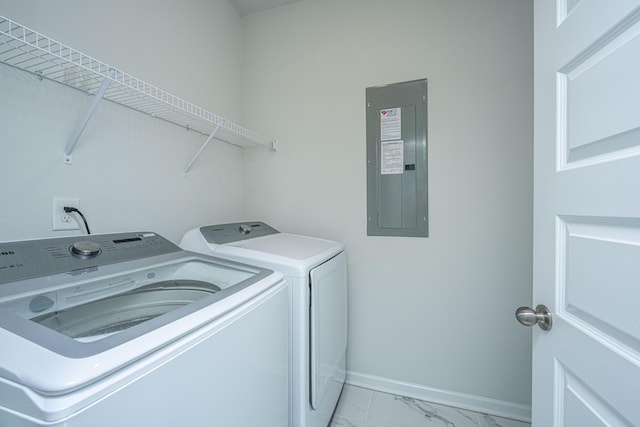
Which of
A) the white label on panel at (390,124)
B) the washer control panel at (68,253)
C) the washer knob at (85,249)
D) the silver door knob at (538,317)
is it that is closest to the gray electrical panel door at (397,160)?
the white label on panel at (390,124)

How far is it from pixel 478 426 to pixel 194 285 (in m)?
1.92

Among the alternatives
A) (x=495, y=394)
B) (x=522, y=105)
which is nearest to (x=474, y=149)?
(x=522, y=105)

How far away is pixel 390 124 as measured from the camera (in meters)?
1.93

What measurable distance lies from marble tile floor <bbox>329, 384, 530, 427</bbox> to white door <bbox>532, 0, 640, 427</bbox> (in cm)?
97

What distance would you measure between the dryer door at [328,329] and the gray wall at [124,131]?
3.33 feet

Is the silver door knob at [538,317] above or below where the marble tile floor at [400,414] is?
above

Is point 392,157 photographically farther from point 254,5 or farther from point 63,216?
point 63,216

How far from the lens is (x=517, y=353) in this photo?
1.70 metres

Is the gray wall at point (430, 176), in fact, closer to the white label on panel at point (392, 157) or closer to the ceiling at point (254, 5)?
the ceiling at point (254, 5)

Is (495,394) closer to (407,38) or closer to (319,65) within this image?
(407,38)

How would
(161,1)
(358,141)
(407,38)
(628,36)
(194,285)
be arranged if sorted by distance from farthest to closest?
1. (358,141)
2. (407,38)
3. (161,1)
4. (194,285)
5. (628,36)

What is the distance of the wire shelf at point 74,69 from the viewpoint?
0.91 m

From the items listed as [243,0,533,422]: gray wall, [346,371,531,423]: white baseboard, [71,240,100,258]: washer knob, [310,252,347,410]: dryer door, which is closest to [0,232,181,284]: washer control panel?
[71,240,100,258]: washer knob

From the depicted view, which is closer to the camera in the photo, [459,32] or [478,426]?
[478,426]
